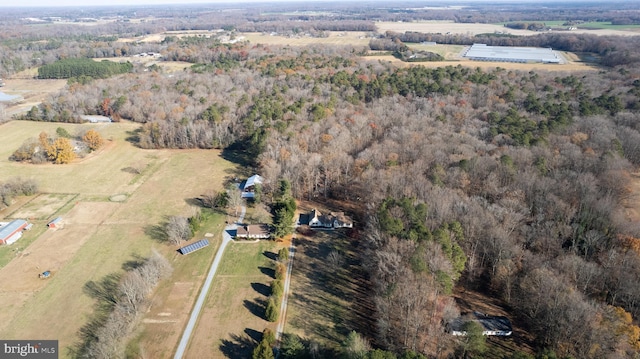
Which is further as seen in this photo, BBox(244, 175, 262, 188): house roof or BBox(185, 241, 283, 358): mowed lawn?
BBox(244, 175, 262, 188): house roof

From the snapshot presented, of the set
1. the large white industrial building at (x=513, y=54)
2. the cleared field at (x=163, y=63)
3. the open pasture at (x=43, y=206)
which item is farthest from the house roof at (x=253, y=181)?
the large white industrial building at (x=513, y=54)

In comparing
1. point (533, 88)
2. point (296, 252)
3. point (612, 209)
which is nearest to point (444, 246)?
point (296, 252)

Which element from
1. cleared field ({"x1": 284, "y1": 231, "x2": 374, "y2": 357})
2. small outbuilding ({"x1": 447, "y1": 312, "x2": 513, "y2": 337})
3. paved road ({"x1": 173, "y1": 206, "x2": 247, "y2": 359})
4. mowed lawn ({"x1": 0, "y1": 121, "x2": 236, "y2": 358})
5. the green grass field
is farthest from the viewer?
the green grass field

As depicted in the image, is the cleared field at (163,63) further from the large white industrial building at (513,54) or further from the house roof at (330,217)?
the house roof at (330,217)

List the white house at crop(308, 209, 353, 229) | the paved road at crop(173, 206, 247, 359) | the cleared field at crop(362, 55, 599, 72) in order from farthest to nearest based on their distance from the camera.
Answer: the cleared field at crop(362, 55, 599, 72) < the white house at crop(308, 209, 353, 229) < the paved road at crop(173, 206, 247, 359)

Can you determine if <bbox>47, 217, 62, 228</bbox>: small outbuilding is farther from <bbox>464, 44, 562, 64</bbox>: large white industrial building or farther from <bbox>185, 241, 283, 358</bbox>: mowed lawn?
<bbox>464, 44, 562, 64</bbox>: large white industrial building

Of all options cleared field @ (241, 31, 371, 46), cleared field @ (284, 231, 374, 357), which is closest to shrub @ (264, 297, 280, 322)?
cleared field @ (284, 231, 374, 357)

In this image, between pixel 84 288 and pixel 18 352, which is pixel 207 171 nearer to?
pixel 84 288
